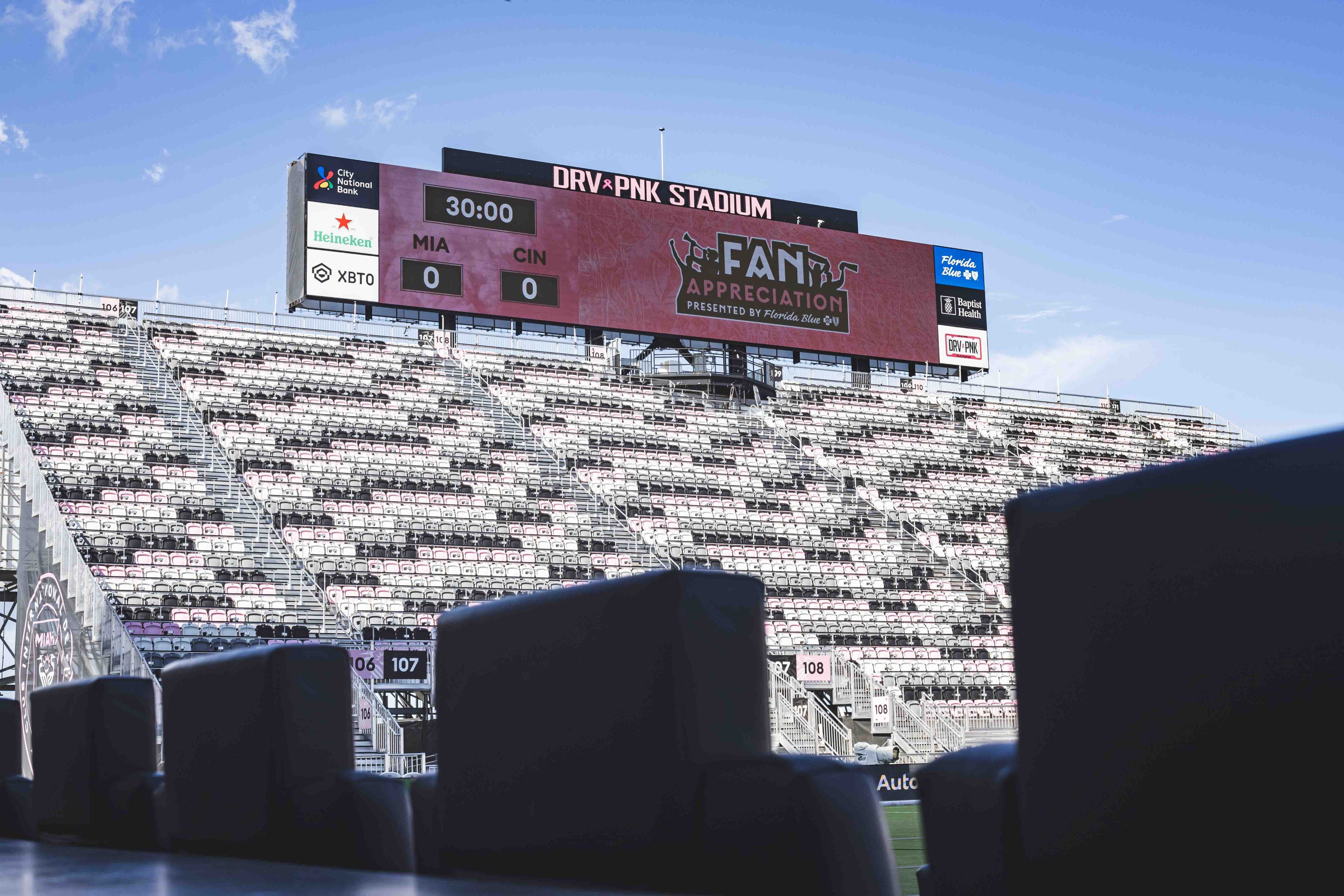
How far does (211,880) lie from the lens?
87.1 inches

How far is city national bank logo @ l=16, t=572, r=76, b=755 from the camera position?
18.9m

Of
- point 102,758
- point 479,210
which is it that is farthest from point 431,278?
point 102,758

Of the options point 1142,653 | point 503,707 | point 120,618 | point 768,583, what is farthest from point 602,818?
point 768,583

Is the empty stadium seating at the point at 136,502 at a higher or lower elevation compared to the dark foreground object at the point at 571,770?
higher

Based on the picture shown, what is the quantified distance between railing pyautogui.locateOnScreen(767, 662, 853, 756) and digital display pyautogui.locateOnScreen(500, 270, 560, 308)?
1238cm

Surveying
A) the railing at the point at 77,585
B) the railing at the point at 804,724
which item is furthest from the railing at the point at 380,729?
the railing at the point at 804,724

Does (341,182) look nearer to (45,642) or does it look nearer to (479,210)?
(479,210)

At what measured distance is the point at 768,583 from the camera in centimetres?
2416

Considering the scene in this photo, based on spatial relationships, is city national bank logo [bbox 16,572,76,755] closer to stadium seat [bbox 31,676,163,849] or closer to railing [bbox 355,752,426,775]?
railing [bbox 355,752,426,775]

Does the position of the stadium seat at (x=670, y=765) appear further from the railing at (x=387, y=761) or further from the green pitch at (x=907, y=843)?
the railing at (x=387, y=761)

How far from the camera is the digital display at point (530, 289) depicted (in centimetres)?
2991

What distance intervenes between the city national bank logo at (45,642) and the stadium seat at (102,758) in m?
14.9

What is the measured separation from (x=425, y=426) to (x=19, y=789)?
76.0 feet

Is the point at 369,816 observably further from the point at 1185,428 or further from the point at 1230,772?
the point at 1185,428
